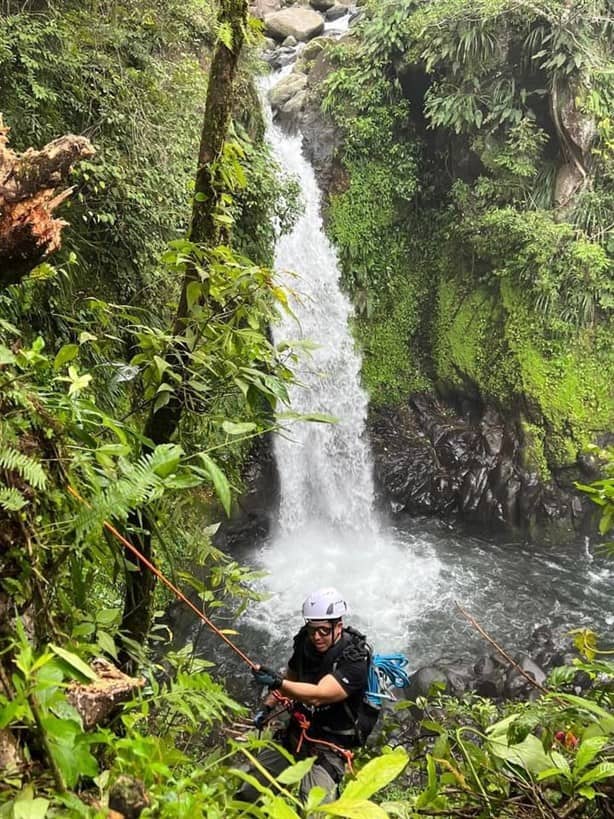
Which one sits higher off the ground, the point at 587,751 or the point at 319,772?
the point at 587,751

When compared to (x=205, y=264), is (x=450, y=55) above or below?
above

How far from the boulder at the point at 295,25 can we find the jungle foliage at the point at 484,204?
3.27 metres

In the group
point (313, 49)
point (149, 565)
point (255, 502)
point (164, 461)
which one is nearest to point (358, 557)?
point (255, 502)

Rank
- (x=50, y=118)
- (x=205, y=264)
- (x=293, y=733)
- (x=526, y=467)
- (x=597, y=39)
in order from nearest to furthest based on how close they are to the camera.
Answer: (x=205, y=264)
(x=293, y=733)
(x=50, y=118)
(x=597, y=39)
(x=526, y=467)

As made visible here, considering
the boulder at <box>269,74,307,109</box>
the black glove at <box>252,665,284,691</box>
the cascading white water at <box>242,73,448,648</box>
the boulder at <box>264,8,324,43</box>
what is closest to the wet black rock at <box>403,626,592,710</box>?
the cascading white water at <box>242,73,448,648</box>

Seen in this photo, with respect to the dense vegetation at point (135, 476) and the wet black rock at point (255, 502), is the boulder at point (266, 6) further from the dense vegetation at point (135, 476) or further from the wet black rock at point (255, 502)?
the wet black rock at point (255, 502)

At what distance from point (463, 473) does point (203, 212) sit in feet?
Result: 30.5

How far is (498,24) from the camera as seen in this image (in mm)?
9086

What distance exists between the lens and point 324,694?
2516mm

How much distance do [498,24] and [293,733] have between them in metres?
10.5

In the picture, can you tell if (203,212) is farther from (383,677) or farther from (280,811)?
(383,677)

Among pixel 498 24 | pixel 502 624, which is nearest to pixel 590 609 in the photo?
pixel 502 624

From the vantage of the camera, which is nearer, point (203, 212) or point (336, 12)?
point (203, 212)

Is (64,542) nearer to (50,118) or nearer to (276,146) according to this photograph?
(50,118)
